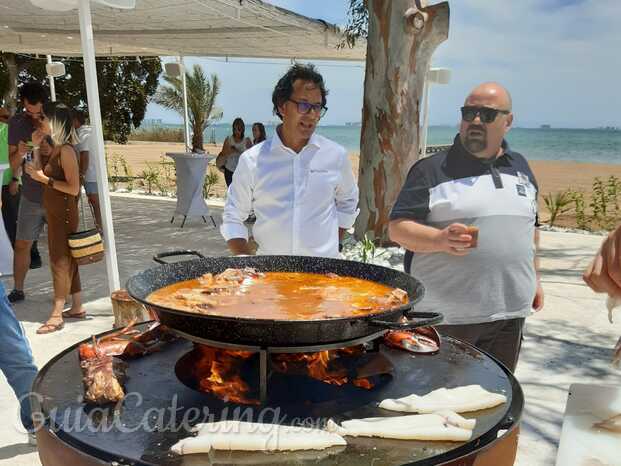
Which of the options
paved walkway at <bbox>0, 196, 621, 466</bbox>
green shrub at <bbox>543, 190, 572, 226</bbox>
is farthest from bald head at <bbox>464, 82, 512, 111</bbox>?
green shrub at <bbox>543, 190, 572, 226</bbox>

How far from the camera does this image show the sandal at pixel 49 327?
183 inches

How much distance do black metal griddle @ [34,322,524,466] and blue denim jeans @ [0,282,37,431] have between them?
122 cm

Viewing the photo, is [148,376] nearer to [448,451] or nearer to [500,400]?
[448,451]

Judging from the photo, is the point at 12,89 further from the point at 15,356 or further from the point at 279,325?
A: the point at 279,325

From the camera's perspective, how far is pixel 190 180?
29.7 feet

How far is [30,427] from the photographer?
9.79ft

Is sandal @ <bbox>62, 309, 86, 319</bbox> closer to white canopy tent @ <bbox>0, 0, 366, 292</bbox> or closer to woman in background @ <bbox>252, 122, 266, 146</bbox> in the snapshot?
white canopy tent @ <bbox>0, 0, 366, 292</bbox>

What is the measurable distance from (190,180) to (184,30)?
9.12 feet

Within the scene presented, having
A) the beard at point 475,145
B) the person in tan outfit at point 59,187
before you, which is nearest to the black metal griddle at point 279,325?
the beard at point 475,145

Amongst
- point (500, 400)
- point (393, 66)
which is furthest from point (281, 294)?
point (393, 66)

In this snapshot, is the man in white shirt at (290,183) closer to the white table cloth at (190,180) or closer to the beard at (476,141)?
the beard at (476,141)

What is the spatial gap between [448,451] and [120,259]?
6.66 metres

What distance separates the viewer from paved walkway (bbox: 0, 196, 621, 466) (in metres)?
3.26

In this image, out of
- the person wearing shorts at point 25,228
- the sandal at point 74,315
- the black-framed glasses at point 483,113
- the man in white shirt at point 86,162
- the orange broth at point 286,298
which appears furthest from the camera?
the man in white shirt at point 86,162
